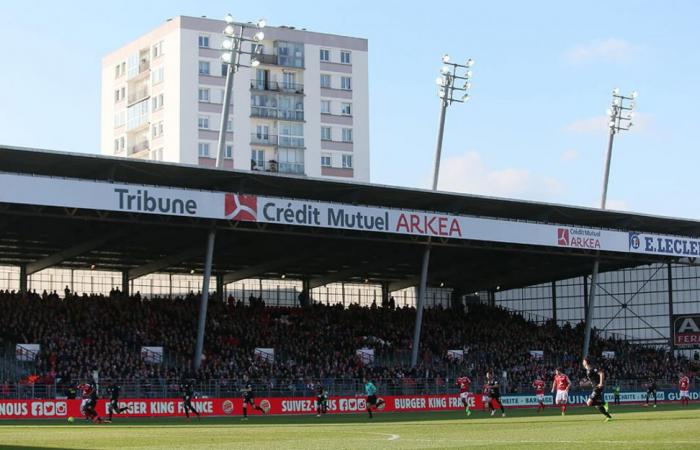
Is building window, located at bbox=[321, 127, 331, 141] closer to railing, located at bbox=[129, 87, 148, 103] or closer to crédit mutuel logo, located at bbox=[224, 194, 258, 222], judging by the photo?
railing, located at bbox=[129, 87, 148, 103]

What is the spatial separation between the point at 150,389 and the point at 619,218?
31.5 metres

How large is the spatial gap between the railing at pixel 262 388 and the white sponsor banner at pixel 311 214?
281 inches

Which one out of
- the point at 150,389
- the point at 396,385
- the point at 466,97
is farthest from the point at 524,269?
the point at 150,389

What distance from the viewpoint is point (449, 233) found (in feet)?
201

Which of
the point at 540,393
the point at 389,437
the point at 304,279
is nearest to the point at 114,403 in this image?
the point at 389,437

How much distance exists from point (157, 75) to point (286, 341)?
5056cm

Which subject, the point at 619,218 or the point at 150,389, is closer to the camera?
the point at 150,389

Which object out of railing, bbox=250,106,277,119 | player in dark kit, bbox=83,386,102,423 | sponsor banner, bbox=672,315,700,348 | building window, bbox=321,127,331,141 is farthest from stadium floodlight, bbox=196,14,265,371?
building window, bbox=321,127,331,141

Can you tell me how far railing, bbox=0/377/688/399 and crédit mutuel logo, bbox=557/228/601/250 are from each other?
783cm

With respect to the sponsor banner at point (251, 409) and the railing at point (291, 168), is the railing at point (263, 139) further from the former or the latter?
the sponsor banner at point (251, 409)

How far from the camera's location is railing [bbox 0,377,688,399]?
155ft

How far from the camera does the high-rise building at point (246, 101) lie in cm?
→ 10650

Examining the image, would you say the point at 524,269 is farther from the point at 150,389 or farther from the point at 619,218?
the point at 150,389

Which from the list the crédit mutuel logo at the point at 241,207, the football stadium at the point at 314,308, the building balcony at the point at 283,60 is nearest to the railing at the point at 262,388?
the football stadium at the point at 314,308
